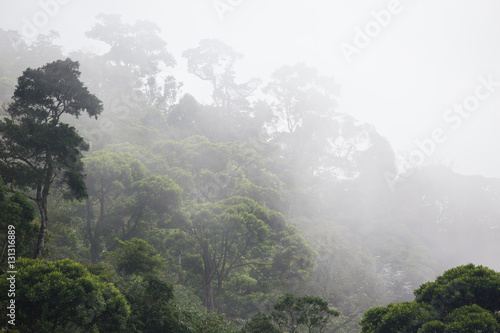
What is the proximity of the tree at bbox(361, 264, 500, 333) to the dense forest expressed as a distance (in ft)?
0.23

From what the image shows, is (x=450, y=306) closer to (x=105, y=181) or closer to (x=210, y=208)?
(x=210, y=208)

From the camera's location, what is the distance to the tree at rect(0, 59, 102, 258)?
466 inches

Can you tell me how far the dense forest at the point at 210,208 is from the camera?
10.5m

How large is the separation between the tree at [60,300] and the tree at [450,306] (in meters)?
8.27

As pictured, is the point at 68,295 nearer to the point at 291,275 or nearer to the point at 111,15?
the point at 291,275

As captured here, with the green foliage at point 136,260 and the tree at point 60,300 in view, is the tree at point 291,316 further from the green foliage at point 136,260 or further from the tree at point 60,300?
the green foliage at point 136,260

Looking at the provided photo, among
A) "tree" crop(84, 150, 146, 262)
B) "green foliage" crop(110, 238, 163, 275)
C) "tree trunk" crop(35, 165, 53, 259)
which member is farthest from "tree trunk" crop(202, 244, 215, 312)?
"tree trunk" crop(35, 165, 53, 259)

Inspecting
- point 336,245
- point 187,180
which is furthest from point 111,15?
point 336,245

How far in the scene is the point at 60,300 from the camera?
8.85 metres

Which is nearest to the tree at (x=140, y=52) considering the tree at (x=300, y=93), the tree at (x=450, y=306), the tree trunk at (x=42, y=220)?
the tree at (x=300, y=93)

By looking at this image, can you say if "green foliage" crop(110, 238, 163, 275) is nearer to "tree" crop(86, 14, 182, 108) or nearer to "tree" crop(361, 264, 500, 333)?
"tree" crop(361, 264, 500, 333)

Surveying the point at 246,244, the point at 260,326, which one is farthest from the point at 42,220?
the point at 246,244

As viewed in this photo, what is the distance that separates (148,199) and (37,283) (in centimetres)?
1076

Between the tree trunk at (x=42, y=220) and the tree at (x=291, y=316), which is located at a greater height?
the tree trunk at (x=42, y=220)
